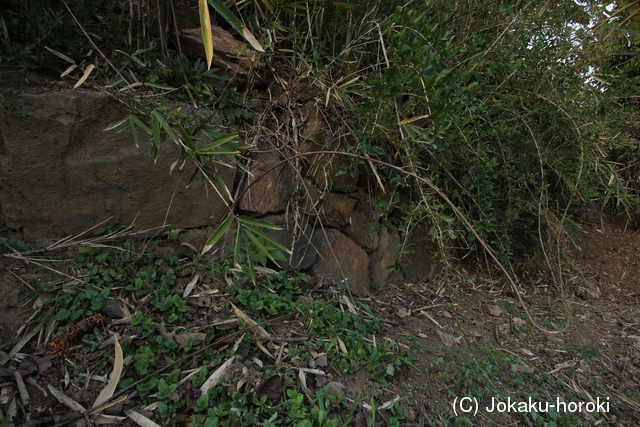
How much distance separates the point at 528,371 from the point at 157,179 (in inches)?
81.2

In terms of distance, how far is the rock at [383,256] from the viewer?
2.49 metres

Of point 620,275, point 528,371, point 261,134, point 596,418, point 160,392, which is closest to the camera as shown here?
point 160,392

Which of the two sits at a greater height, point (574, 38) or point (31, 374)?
point (574, 38)

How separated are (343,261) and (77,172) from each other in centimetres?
147

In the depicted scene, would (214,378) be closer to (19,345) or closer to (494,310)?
(19,345)

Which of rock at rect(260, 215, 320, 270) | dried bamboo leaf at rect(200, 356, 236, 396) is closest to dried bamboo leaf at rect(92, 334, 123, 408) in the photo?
dried bamboo leaf at rect(200, 356, 236, 396)

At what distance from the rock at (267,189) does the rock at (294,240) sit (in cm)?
7

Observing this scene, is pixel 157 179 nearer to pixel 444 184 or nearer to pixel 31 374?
pixel 31 374

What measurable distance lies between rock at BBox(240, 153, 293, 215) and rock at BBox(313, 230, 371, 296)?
0.32 m

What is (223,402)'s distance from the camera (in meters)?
1.33

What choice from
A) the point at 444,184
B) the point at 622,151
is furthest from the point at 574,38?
the point at 622,151

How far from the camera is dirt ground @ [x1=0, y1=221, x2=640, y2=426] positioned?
5.10ft

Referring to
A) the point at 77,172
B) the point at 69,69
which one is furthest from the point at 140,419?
the point at 69,69

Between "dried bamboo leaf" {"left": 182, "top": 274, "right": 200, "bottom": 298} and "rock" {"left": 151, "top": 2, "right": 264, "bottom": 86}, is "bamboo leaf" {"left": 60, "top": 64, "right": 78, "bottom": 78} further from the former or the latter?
"dried bamboo leaf" {"left": 182, "top": 274, "right": 200, "bottom": 298}
